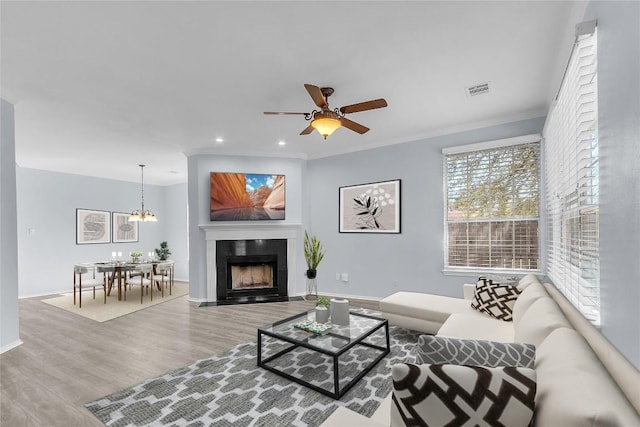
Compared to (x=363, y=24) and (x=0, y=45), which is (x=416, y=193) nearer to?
(x=363, y=24)

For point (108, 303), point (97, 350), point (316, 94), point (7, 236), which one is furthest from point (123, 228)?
point (316, 94)

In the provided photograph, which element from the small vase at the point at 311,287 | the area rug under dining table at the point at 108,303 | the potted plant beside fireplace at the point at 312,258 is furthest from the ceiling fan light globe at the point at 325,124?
the area rug under dining table at the point at 108,303

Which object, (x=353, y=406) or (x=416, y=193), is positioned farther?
(x=416, y=193)

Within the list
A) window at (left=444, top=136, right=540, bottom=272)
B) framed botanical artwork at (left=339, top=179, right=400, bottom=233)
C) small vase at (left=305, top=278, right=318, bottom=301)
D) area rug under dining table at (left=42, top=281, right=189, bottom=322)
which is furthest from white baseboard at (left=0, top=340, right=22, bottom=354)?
window at (left=444, top=136, right=540, bottom=272)

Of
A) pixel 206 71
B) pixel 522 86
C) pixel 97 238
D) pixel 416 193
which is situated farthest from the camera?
pixel 97 238

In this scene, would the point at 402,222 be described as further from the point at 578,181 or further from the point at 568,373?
the point at 568,373

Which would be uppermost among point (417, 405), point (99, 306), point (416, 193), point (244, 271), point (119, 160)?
point (119, 160)

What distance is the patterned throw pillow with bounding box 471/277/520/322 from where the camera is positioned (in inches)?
109

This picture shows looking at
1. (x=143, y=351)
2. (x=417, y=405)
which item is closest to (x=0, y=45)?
(x=143, y=351)

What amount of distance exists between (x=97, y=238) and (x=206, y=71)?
6.37 m

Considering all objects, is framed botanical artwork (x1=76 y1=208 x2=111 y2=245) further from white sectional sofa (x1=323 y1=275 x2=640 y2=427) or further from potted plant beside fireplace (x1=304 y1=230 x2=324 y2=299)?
white sectional sofa (x1=323 y1=275 x2=640 y2=427)

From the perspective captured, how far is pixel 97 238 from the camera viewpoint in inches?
278

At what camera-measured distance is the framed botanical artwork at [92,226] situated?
6.75 meters

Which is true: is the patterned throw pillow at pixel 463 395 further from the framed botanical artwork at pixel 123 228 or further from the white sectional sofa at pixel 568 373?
the framed botanical artwork at pixel 123 228
